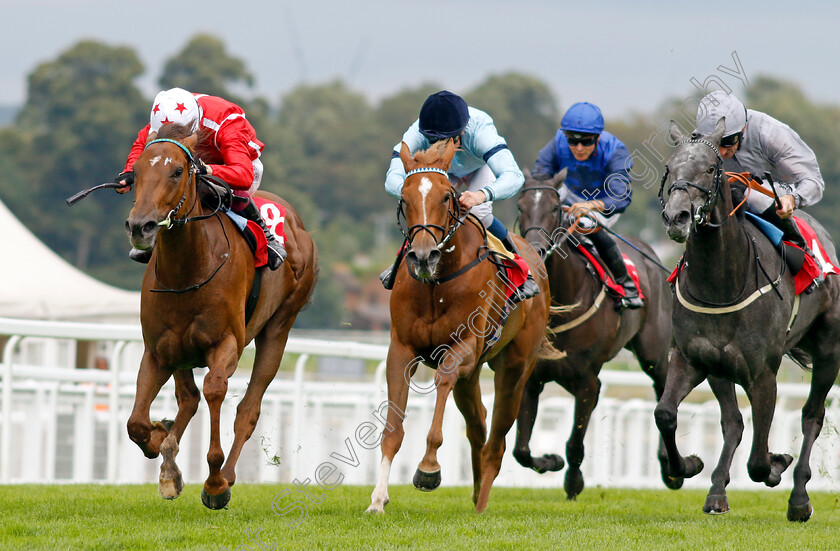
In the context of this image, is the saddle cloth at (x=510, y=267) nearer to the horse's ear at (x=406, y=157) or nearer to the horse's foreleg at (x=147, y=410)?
the horse's ear at (x=406, y=157)

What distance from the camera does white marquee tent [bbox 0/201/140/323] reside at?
1317cm

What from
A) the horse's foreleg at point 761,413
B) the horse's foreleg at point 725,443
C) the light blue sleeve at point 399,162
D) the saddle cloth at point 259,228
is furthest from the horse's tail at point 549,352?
the saddle cloth at point 259,228

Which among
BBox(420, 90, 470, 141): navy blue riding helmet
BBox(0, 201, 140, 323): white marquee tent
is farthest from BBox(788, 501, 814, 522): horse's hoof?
BBox(0, 201, 140, 323): white marquee tent

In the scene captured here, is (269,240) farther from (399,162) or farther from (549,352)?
(549,352)

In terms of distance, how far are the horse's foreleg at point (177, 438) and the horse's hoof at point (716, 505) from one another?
3094mm

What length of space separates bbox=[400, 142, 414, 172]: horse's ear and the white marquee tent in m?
7.58

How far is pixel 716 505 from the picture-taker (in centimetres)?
724

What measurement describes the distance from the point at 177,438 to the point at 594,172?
13.0 feet

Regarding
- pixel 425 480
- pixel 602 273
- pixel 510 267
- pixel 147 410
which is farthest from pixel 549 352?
pixel 147 410

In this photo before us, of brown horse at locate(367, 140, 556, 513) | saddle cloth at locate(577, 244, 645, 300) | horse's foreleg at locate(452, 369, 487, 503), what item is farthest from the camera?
saddle cloth at locate(577, 244, 645, 300)

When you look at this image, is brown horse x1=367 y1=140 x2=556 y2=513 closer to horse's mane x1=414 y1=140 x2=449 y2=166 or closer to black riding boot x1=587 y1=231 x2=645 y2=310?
horse's mane x1=414 y1=140 x2=449 y2=166

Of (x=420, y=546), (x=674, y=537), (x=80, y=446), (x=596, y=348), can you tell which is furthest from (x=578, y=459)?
(x=80, y=446)

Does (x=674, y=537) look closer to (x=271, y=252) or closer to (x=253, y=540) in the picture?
(x=253, y=540)

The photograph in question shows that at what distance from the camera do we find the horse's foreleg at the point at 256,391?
6.77 m
